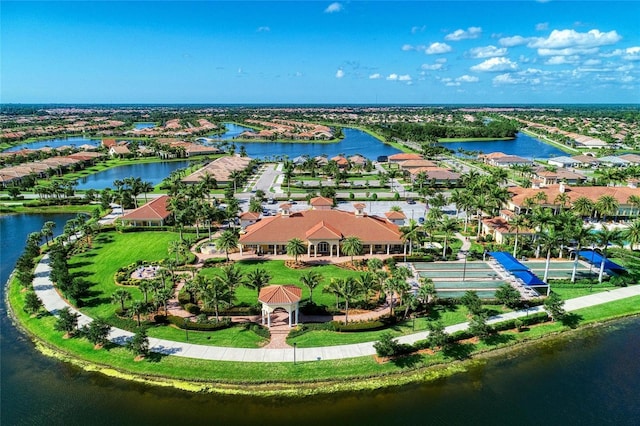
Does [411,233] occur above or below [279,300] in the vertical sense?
above

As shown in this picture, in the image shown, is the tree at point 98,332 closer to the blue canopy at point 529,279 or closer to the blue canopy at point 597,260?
the blue canopy at point 529,279

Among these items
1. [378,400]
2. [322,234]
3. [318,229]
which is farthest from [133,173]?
[378,400]

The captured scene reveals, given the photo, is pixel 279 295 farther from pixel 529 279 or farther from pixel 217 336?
pixel 529 279

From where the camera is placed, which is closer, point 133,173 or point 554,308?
point 554,308

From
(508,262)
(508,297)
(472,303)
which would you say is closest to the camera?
(472,303)

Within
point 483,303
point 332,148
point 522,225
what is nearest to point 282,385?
point 483,303

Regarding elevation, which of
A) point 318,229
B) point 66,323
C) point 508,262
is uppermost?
point 318,229

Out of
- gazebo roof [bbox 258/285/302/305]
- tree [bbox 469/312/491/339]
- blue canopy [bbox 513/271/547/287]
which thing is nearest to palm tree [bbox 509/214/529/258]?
blue canopy [bbox 513/271/547/287]

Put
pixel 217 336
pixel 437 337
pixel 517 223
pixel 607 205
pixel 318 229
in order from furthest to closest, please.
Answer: pixel 607 205 → pixel 318 229 → pixel 517 223 → pixel 217 336 → pixel 437 337
